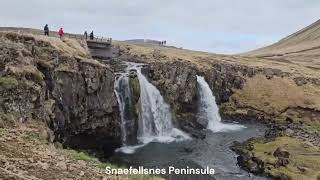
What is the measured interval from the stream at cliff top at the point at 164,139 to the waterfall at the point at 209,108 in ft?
1.26

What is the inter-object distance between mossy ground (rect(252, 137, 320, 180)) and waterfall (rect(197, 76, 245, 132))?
1395cm

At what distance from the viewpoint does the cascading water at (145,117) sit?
5869 cm

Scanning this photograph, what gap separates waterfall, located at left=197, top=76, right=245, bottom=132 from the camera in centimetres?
7562

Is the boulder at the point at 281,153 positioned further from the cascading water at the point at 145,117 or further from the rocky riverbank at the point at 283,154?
the cascading water at the point at 145,117

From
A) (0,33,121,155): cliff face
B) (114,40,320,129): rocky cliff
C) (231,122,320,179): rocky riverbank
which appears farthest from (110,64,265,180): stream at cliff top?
(114,40,320,129): rocky cliff

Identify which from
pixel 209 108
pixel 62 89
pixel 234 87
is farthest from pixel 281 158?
pixel 234 87

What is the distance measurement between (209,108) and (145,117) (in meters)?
20.1

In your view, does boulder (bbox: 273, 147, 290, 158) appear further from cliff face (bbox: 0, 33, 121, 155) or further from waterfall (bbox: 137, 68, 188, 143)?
cliff face (bbox: 0, 33, 121, 155)

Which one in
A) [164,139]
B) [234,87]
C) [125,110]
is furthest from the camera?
[234,87]

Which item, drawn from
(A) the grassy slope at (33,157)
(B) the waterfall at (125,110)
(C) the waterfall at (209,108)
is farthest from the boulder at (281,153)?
(A) the grassy slope at (33,157)

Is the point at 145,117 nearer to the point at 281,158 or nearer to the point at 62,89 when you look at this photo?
the point at 62,89

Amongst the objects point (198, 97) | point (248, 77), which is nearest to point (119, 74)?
point (198, 97)

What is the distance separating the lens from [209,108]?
263 ft

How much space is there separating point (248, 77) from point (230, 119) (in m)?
15.6
